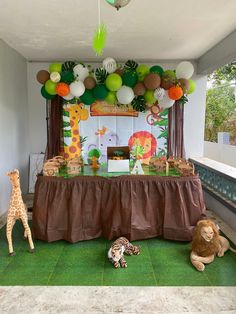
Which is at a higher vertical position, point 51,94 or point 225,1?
point 225,1

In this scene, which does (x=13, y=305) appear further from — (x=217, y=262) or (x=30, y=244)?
(x=217, y=262)

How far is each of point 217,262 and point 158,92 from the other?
2465 mm

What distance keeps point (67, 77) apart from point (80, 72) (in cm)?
21

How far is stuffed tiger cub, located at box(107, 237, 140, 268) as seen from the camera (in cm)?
251

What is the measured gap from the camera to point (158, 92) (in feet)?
13.1

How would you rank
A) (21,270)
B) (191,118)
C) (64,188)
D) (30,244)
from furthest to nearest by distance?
(191,118) → (64,188) → (30,244) → (21,270)

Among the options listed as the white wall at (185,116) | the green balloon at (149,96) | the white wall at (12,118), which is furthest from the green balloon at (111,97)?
the white wall at (12,118)

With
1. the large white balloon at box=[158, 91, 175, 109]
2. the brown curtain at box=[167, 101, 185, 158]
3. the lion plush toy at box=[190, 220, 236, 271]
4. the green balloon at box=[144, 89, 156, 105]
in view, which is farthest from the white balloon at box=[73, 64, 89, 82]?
the lion plush toy at box=[190, 220, 236, 271]

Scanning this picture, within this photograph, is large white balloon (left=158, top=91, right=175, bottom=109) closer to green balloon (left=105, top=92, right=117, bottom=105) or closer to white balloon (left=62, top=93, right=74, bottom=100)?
green balloon (left=105, top=92, right=117, bottom=105)

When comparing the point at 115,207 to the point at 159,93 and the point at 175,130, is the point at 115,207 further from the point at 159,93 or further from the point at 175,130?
the point at 175,130

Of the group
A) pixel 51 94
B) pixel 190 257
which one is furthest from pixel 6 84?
pixel 190 257

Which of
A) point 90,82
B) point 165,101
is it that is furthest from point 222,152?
point 90,82

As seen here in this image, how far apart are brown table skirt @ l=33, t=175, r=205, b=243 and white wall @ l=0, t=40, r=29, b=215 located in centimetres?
121

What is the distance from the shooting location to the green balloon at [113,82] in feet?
12.7
